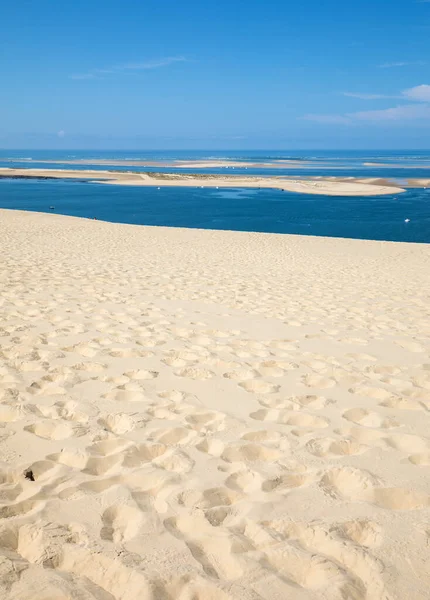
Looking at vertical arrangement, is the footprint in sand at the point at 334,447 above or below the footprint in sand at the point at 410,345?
above

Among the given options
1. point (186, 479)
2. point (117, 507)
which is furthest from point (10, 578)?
point (186, 479)

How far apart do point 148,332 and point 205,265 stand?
6.20 m

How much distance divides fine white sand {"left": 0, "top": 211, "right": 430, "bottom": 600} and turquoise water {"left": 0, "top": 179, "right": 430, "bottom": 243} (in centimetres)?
1698

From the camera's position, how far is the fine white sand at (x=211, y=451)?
1892 mm

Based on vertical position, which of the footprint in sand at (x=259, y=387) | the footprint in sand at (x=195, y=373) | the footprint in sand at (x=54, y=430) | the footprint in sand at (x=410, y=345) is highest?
the footprint in sand at (x=54, y=430)

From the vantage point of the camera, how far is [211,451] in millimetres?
2785

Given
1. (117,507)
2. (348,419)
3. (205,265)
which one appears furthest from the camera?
(205,265)

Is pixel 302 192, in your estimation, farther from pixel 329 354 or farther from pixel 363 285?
pixel 329 354

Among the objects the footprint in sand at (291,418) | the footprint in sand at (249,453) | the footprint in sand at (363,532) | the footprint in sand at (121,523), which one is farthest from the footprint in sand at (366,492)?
the footprint in sand at (121,523)

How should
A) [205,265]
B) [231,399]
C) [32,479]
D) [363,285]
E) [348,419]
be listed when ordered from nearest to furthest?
[32,479] < [348,419] < [231,399] < [363,285] < [205,265]

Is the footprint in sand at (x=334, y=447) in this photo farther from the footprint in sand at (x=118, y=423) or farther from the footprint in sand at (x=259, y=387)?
the footprint in sand at (x=118, y=423)

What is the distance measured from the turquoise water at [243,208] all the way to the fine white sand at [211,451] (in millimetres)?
16985

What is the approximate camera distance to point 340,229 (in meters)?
22.7

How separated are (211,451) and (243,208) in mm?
27789
